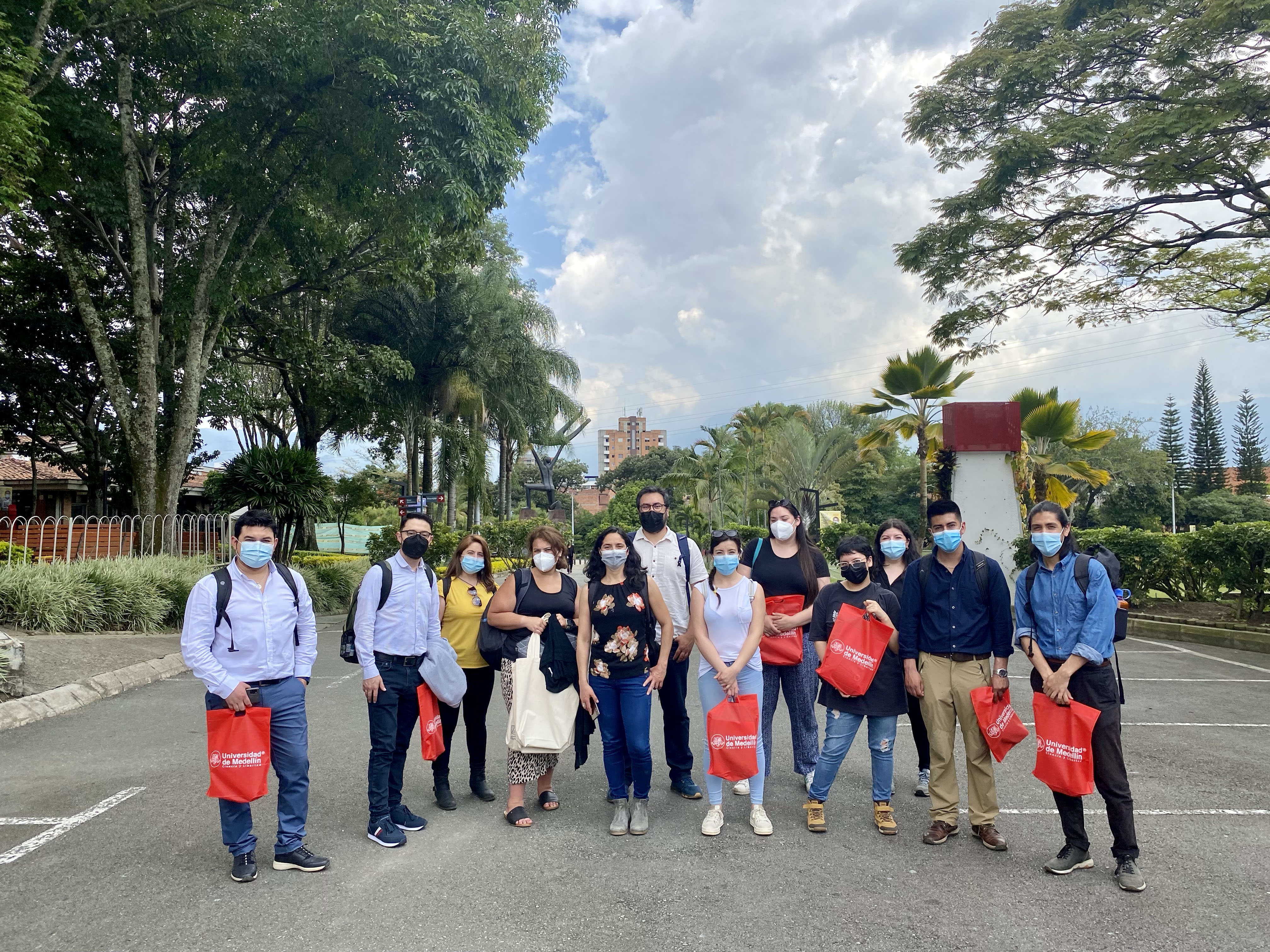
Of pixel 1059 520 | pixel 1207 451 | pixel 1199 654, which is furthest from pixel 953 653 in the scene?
pixel 1207 451

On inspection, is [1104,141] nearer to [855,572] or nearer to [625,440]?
[855,572]

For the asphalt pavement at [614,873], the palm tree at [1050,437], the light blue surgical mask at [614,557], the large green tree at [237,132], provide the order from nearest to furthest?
the asphalt pavement at [614,873] < the light blue surgical mask at [614,557] < the large green tree at [237,132] < the palm tree at [1050,437]

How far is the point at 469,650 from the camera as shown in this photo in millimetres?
5125

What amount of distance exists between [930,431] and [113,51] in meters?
18.9

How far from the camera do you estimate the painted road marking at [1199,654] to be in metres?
10.1

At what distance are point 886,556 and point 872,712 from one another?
1.03 meters

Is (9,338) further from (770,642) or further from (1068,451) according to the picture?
(1068,451)

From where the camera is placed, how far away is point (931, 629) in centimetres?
456

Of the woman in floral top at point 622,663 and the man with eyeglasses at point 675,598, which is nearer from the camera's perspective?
the woman in floral top at point 622,663

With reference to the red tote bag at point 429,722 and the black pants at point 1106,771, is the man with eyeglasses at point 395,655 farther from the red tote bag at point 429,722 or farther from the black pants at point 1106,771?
the black pants at point 1106,771

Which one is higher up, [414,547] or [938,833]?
[414,547]

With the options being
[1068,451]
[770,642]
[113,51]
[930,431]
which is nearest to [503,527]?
[930,431]

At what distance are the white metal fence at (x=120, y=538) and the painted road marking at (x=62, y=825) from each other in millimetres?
8032

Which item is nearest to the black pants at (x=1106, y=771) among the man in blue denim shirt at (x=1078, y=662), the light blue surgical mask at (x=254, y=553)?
the man in blue denim shirt at (x=1078, y=662)
